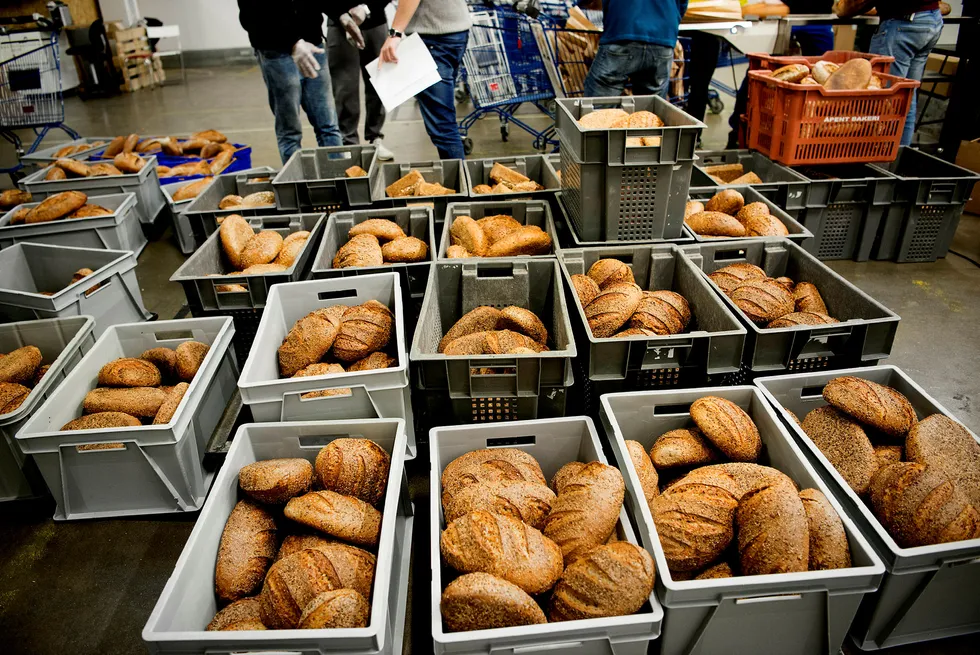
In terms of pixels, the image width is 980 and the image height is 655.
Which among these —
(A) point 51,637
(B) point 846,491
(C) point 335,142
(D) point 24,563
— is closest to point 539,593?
(B) point 846,491

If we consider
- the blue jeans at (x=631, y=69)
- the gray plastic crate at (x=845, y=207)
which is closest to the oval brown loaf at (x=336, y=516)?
the gray plastic crate at (x=845, y=207)

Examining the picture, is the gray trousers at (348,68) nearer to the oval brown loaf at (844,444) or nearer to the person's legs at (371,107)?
the person's legs at (371,107)

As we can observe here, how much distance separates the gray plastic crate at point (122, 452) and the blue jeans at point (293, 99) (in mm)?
2209

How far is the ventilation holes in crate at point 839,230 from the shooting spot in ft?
11.3

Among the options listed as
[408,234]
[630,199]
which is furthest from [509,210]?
[630,199]

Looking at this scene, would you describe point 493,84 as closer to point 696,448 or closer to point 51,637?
point 696,448

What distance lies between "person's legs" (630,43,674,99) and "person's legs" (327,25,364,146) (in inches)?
82.6

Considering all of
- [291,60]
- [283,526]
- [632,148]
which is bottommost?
[283,526]

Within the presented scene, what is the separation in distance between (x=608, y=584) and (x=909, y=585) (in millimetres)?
759

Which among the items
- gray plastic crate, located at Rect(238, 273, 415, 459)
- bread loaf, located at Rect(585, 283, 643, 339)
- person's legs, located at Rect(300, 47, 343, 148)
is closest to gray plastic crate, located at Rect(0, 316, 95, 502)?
gray plastic crate, located at Rect(238, 273, 415, 459)

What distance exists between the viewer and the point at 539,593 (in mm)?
1314

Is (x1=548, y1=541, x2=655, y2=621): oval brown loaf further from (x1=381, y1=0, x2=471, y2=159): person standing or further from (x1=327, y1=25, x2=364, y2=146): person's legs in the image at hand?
(x1=327, y1=25, x2=364, y2=146): person's legs

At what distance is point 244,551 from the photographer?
4.93 ft

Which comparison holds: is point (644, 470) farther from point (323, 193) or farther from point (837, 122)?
point (837, 122)
